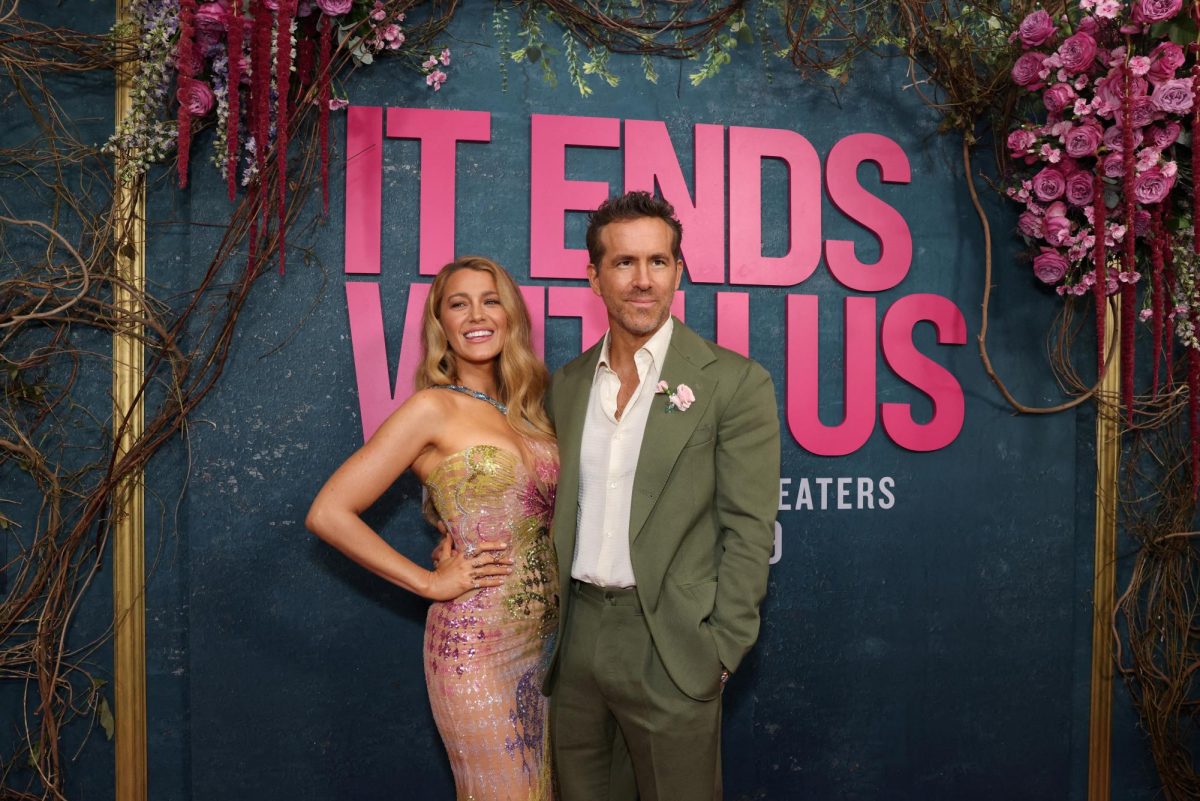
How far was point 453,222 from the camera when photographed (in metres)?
2.97

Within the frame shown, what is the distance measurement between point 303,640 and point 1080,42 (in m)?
3.31

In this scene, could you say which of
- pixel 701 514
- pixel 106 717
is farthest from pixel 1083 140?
pixel 106 717

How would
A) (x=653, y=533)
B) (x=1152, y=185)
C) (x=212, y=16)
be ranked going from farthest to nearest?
1. (x=1152, y=185)
2. (x=212, y=16)
3. (x=653, y=533)

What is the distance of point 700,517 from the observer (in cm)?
215

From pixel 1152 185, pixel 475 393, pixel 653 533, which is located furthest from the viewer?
pixel 1152 185

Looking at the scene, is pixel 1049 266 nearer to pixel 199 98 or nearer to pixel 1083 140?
pixel 1083 140

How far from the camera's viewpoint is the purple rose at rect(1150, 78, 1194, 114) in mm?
2711

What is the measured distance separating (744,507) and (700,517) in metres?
0.12

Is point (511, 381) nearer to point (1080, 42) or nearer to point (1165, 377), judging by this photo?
point (1080, 42)

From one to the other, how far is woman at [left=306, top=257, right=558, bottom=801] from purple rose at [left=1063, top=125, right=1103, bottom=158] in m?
2.10

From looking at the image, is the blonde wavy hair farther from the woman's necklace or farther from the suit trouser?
the suit trouser

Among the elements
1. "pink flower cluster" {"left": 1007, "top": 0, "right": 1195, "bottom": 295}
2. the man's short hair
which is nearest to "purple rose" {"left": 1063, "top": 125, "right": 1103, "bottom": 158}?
"pink flower cluster" {"left": 1007, "top": 0, "right": 1195, "bottom": 295}

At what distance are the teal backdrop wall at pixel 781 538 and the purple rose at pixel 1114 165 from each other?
479 millimetres

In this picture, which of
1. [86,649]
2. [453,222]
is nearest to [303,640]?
[86,649]
